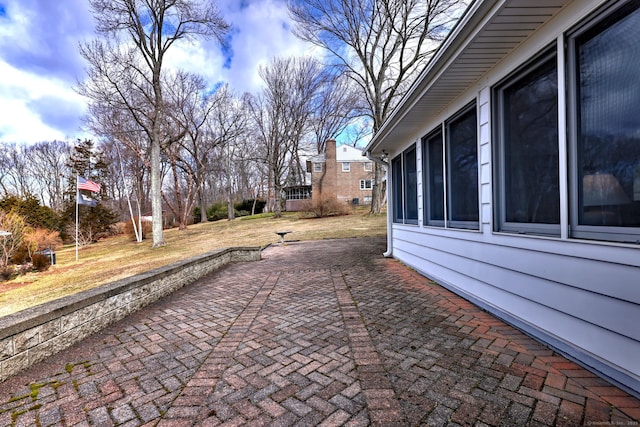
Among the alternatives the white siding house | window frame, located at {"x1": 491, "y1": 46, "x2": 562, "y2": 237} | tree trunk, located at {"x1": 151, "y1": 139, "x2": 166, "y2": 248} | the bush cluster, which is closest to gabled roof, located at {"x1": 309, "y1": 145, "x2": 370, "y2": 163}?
the bush cluster

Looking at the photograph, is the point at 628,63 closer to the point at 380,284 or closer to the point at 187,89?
the point at 380,284

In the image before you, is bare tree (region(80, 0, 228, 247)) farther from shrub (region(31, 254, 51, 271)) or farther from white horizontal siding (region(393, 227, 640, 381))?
white horizontal siding (region(393, 227, 640, 381))

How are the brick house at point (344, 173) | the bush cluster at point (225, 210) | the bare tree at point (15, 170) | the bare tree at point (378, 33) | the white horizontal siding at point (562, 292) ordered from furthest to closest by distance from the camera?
the bush cluster at point (225, 210)
the brick house at point (344, 173)
the bare tree at point (15, 170)
the bare tree at point (378, 33)
the white horizontal siding at point (562, 292)

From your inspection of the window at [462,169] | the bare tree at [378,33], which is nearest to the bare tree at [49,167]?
the bare tree at [378,33]

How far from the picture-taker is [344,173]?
103 ft

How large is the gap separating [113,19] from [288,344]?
15158mm

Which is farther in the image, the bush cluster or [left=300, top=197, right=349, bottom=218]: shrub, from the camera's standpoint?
the bush cluster

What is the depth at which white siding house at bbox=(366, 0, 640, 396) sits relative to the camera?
1791mm

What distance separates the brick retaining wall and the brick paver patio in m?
0.11

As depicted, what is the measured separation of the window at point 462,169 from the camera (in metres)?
3.43

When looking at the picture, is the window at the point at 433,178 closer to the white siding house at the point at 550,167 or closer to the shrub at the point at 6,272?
the white siding house at the point at 550,167

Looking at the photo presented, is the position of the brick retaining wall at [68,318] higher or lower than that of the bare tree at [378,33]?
lower

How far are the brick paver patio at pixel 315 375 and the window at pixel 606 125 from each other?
3.46 ft

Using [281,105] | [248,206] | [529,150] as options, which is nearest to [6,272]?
[529,150]
